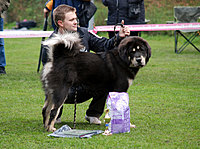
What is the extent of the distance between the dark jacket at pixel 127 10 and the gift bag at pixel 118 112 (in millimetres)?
4277

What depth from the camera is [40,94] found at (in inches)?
233

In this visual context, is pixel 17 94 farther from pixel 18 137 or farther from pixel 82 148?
pixel 82 148

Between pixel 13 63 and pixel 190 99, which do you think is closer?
pixel 190 99

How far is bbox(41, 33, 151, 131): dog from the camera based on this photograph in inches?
147

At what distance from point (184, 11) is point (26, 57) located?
Result: 5568 millimetres

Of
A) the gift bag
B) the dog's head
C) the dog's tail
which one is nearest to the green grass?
the gift bag

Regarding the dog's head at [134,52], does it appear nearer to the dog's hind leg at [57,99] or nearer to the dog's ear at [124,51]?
the dog's ear at [124,51]

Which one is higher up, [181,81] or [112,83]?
[112,83]

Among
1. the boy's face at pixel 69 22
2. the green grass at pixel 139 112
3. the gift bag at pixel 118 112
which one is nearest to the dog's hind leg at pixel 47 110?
the green grass at pixel 139 112

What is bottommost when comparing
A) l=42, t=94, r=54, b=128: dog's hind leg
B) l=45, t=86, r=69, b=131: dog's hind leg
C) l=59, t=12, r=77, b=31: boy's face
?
l=42, t=94, r=54, b=128: dog's hind leg

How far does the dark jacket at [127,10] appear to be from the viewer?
7.70 metres

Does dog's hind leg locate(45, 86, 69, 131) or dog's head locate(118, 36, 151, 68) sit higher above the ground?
dog's head locate(118, 36, 151, 68)

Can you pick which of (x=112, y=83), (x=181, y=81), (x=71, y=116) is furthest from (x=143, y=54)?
(x=181, y=81)

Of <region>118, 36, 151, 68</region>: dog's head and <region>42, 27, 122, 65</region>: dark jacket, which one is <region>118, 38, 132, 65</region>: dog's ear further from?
<region>42, 27, 122, 65</region>: dark jacket
